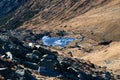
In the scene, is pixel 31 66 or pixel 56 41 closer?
pixel 31 66

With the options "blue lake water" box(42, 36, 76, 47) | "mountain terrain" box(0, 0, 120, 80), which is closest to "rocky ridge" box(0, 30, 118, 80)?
"mountain terrain" box(0, 0, 120, 80)

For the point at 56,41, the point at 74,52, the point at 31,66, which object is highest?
the point at 56,41

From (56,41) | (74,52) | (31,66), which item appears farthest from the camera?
(56,41)

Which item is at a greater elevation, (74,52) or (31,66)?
(74,52)

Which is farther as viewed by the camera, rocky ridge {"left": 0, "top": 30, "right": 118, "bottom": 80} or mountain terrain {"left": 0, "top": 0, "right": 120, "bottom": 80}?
mountain terrain {"left": 0, "top": 0, "right": 120, "bottom": 80}

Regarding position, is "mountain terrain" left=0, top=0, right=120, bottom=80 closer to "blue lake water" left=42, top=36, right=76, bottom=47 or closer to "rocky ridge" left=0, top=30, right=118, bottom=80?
"rocky ridge" left=0, top=30, right=118, bottom=80

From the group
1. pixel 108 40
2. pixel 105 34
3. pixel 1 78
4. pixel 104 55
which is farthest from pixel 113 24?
pixel 1 78

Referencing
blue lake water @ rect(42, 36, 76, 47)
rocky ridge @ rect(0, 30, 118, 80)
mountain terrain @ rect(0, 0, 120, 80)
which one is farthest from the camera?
blue lake water @ rect(42, 36, 76, 47)

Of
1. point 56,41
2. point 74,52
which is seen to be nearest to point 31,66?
point 74,52

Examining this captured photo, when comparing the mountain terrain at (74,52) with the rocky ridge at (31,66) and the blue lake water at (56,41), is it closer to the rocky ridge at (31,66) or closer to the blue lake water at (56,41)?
the rocky ridge at (31,66)

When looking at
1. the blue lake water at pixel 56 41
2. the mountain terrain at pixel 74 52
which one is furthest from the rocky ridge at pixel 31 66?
the blue lake water at pixel 56 41

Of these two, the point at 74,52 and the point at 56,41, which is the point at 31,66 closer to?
the point at 74,52
